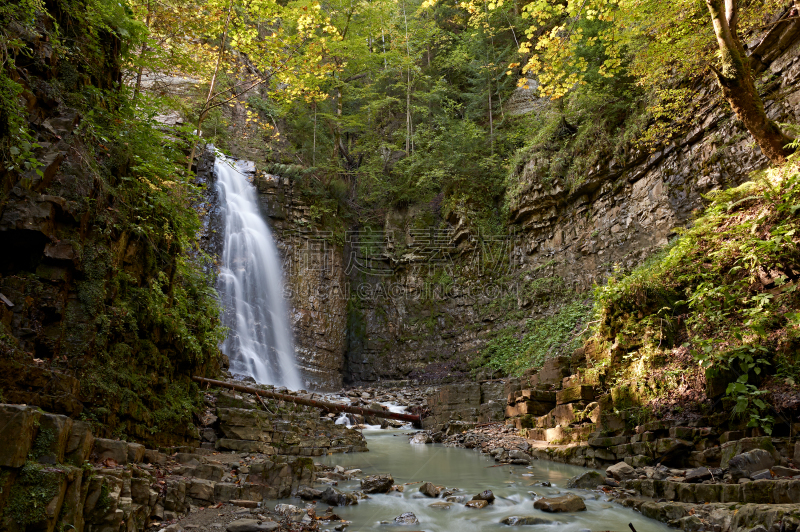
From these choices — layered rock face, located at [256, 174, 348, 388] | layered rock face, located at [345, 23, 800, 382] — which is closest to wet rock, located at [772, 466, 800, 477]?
layered rock face, located at [345, 23, 800, 382]

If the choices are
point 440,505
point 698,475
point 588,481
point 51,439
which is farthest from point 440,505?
point 51,439

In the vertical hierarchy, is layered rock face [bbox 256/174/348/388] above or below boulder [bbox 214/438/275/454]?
above

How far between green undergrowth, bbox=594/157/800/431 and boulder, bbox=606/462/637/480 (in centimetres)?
135

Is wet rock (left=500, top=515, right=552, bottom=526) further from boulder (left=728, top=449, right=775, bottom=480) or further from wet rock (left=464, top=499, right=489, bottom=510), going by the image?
boulder (left=728, top=449, right=775, bottom=480)

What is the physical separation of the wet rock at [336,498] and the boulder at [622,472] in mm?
3564

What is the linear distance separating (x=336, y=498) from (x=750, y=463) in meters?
4.50

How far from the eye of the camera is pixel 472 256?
2050cm

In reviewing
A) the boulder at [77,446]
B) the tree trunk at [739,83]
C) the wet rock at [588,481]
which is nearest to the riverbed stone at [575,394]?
the wet rock at [588,481]

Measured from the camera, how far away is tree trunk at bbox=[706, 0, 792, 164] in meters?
6.29

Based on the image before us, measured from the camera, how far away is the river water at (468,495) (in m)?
4.45

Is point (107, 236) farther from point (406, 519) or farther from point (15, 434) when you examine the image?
point (406, 519)

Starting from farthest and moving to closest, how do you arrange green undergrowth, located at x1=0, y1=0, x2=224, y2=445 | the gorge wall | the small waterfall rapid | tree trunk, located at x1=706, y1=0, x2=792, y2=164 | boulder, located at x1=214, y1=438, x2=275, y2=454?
the small waterfall rapid < the gorge wall < boulder, located at x1=214, y1=438, x2=275, y2=454 < tree trunk, located at x1=706, y1=0, x2=792, y2=164 < green undergrowth, located at x1=0, y1=0, x2=224, y2=445

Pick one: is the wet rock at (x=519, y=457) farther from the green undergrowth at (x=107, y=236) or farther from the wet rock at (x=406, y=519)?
the green undergrowth at (x=107, y=236)

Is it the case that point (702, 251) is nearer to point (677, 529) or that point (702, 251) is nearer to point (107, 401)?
point (677, 529)
